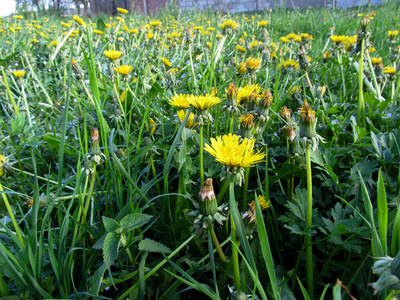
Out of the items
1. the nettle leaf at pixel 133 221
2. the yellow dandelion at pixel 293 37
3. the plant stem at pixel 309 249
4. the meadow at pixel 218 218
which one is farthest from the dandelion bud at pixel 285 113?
the yellow dandelion at pixel 293 37

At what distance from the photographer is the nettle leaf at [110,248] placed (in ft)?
1.80

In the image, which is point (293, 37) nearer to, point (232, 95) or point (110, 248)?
point (232, 95)

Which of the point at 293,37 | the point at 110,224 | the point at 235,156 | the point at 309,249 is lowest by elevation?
the point at 309,249

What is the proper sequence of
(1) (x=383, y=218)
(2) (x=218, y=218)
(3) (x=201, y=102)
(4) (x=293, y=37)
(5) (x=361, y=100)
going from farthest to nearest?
1. (4) (x=293, y=37)
2. (5) (x=361, y=100)
3. (3) (x=201, y=102)
4. (2) (x=218, y=218)
5. (1) (x=383, y=218)

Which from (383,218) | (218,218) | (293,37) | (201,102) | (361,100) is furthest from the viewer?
(293,37)

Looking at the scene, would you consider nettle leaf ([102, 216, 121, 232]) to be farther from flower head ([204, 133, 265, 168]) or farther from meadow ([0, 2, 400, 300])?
flower head ([204, 133, 265, 168])

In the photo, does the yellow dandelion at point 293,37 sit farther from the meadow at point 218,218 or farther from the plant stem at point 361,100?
the plant stem at point 361,100

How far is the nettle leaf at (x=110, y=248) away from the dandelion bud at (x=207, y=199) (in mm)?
188

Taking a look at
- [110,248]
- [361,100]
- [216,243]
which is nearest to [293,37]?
[361,100]

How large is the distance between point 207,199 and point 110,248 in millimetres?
221

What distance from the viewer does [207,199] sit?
1.85 feet

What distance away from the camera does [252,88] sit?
97 cm

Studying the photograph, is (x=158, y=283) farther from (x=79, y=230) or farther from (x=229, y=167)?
(x=229, y=167)

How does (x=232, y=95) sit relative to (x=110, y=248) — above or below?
above
